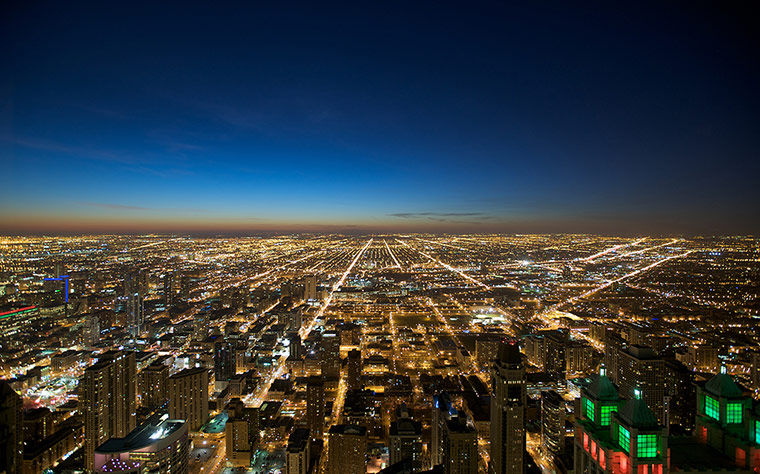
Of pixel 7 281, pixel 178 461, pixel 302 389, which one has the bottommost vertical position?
pixel 302 389

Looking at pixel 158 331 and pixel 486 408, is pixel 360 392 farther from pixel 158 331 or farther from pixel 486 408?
pixel 158 331

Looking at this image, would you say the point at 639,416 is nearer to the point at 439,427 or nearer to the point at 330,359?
the point at 439,427

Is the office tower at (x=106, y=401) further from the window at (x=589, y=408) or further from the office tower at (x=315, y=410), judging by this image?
the window at (x=589, y=408)

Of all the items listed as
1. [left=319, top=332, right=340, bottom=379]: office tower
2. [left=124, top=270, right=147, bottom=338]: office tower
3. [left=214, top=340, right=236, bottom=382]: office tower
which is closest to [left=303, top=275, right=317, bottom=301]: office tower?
[left=124, top=270, right=147, bottom=338]: office tower

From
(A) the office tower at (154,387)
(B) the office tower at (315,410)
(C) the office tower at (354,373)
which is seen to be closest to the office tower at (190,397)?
(A) the office tower at (154,387)

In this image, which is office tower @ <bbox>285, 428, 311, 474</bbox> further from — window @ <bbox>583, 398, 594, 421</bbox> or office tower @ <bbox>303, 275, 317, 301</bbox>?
office tower @ <bbox>303, 275, 317, 301</bbox>

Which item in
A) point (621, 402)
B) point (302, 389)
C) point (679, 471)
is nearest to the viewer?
point (679, 471)

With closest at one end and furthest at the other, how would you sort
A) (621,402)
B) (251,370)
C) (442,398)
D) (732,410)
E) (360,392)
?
(732,410) < (621,402) < (442,398) < (360,392) < (251,370)

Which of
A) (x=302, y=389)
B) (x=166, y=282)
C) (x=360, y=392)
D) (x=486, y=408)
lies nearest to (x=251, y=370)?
(x=302, y=389)
